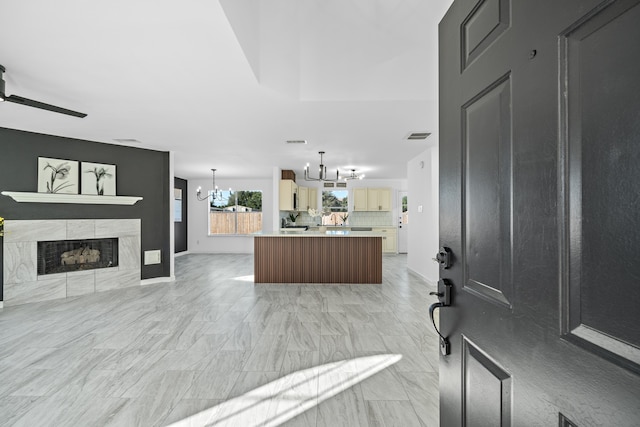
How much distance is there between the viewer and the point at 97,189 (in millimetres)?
5469

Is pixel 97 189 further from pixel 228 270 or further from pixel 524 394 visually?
pixel 524 394

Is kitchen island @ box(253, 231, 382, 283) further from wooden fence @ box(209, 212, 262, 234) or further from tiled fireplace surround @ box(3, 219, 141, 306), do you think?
wooden fence @ box(209, 212, 262, 234)

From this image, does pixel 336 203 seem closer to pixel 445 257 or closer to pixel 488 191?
pixel 445 257

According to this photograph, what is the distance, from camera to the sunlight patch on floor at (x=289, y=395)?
1944 millimetres

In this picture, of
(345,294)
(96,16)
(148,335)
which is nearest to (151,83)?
(96,16)

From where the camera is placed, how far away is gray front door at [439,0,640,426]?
20.6 inches

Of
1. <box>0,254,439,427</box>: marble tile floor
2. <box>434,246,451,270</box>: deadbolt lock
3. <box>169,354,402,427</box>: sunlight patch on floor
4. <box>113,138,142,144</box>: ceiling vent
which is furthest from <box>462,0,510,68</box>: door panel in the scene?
<box>113,138,142,144</box>: ceiling vent

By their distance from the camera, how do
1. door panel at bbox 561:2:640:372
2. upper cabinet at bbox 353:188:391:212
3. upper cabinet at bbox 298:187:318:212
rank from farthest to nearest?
upper cabinet at bbox 353:188:391:212, upper cabinet at bbox 298:187:318:212, door panel at bbox 561:2:640:372

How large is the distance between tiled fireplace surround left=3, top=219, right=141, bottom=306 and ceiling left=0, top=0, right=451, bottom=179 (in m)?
1.42

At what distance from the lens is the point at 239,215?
34.7 ft

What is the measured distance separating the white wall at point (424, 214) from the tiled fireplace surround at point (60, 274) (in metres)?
5.16

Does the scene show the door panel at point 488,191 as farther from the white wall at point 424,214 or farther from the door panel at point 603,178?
Answer: the white wall at point 424,214

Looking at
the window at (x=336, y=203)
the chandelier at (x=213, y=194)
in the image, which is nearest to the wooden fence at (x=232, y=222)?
the chandelier at (x=213, y=194)

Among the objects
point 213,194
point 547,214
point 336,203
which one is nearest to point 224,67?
point 547,214
